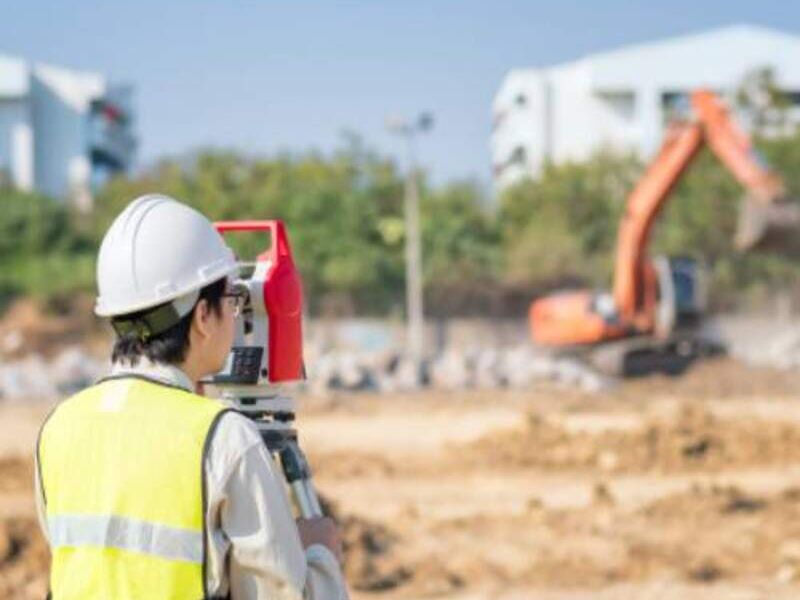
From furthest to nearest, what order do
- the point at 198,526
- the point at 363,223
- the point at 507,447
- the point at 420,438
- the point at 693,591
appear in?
the point at 363,223, the point at 420,438, the point at 507,447, the point at 693,591, the point at 198,526

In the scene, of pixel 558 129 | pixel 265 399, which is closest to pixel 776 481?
pixel 265 399

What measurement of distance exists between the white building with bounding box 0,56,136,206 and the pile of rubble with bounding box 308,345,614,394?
38.8 m

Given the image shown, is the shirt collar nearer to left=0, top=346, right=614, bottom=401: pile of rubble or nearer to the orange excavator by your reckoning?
the orange excavator

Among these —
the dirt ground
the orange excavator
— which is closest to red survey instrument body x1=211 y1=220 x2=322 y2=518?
the dirt ground

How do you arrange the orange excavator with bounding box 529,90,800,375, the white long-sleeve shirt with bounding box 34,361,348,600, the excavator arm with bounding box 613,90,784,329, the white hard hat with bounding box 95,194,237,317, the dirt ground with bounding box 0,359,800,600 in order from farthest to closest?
1. the orange excavator with bounding box 529,90,800,375
2. the excavator arm with bounding box 613,90,784,329
3. the dirt ground with bounding box 0,359,800,600
4. the white hard hat with bounding box 95,194,237,317
5. the white long-sleeve shirt with bounding box 34,361,348,600

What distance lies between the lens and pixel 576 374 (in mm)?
23719

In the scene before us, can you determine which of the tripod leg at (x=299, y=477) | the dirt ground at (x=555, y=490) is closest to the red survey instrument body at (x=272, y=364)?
the tripod leg at (x=299, y=477)

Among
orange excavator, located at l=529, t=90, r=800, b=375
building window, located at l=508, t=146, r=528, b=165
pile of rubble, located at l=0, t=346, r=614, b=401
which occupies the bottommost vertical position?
pile of rubble, located at l=0, t=346, r=614, b=401

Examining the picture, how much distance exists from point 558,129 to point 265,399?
63.6 m

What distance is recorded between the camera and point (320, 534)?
8.44 ft

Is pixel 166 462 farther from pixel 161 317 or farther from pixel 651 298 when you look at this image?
pixel 651 298

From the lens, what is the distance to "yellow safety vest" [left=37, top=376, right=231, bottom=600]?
91.9 inches

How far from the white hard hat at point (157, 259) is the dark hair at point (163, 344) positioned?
2 centimetres

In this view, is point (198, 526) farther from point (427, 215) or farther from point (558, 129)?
point (558, 129)
